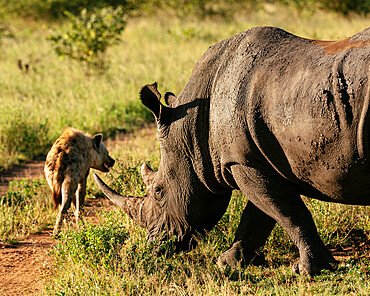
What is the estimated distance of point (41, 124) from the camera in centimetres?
944

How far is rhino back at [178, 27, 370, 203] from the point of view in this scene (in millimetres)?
3773

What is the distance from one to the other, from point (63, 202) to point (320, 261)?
3152mm

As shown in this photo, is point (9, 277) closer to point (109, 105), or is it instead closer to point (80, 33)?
point (109, 105)

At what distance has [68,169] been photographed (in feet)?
21.6

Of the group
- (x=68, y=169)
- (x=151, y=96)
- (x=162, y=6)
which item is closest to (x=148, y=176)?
(x=151, y=96)

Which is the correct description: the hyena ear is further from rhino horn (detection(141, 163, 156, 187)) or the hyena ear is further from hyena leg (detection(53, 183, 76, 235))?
rhino horn (detection(141, 163, 156, 187))

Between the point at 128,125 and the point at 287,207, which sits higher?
the point at 128,125

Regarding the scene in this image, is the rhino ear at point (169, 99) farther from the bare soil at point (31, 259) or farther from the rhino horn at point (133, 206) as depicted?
the bare soil at point (31, 259)

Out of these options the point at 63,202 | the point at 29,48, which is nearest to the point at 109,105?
the point at 63,202

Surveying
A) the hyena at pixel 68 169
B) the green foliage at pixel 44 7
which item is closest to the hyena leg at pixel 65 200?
the hyena at pixel 68 169

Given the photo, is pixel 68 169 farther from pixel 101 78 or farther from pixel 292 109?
pixel 101 78

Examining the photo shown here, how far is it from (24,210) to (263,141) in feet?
12.3

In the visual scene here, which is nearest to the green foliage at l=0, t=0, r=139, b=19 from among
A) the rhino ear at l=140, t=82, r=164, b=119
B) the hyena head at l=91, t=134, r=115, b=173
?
the hyena head at l=91, t=134, r=115, b=173

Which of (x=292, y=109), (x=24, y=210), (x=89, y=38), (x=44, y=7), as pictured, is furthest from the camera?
(x=44, y=7)
